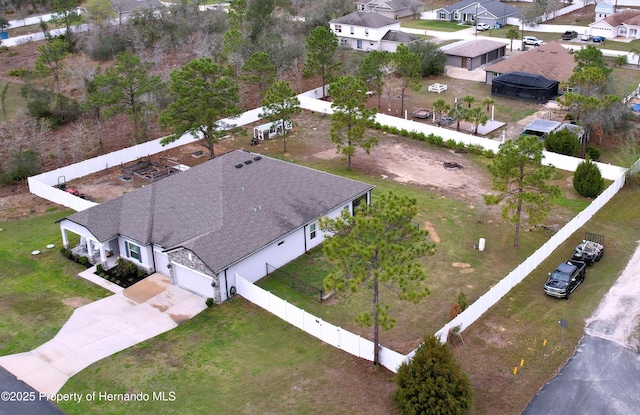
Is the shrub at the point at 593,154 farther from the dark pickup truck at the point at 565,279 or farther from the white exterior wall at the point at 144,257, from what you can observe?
the white exterior wall at the point at 144,257

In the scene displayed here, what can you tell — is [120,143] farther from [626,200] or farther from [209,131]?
[626,200]

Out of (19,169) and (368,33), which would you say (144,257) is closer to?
(19,169)

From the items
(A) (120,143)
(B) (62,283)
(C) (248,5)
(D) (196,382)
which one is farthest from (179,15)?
(D) (196,382)

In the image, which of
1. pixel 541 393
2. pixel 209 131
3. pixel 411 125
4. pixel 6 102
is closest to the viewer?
pixel 541 393

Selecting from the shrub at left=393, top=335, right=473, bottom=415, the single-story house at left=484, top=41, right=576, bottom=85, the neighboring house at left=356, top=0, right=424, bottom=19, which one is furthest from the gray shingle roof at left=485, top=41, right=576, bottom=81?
the shrub at left=393, top=335, right=473, bottom=415

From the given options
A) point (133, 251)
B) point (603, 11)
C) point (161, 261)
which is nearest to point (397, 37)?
point (603, 11)

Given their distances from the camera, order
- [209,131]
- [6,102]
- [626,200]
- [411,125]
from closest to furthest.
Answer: [626,200], [209,131], [411,125], [6,102]
